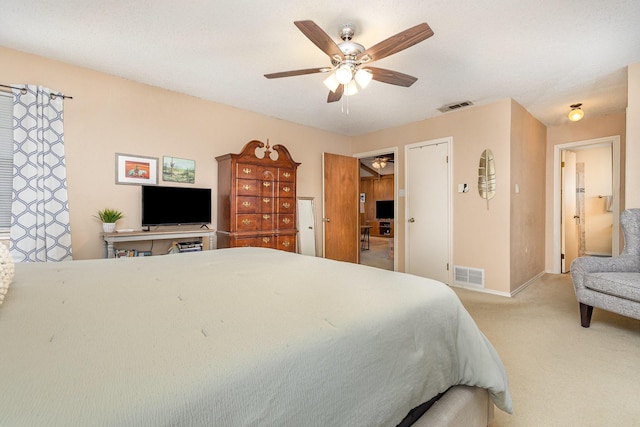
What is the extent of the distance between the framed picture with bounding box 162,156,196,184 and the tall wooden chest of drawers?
0.35m

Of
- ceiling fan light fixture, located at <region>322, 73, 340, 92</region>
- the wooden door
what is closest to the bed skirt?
ceiling fan light fixture, located at <region>322, 73, 340, 92</region>

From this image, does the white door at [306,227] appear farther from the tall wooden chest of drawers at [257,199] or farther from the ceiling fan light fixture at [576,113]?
the ceiling fan light fixture at [576,113]

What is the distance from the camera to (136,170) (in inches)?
131

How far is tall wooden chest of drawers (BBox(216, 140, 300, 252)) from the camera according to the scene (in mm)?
3674

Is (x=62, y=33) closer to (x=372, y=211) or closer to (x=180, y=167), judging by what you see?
(x=180, y=167)

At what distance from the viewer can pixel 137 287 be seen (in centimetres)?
124

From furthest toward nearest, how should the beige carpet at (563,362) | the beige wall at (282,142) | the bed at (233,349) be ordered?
the beige wall at (282,142)
the beige carpet at (563,362)
the bed at (233,349)

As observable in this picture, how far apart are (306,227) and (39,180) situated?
314cm

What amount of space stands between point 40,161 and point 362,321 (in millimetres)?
3315

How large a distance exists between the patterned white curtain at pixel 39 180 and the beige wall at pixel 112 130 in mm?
115

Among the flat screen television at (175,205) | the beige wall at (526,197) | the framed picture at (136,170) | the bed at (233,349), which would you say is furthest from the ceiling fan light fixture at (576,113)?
the framed picture at (136,170)

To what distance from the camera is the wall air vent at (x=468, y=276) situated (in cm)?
394

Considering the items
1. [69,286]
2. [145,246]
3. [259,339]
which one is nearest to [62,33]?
[145,246]

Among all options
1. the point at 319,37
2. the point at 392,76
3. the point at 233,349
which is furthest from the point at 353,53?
the point at 233,349
